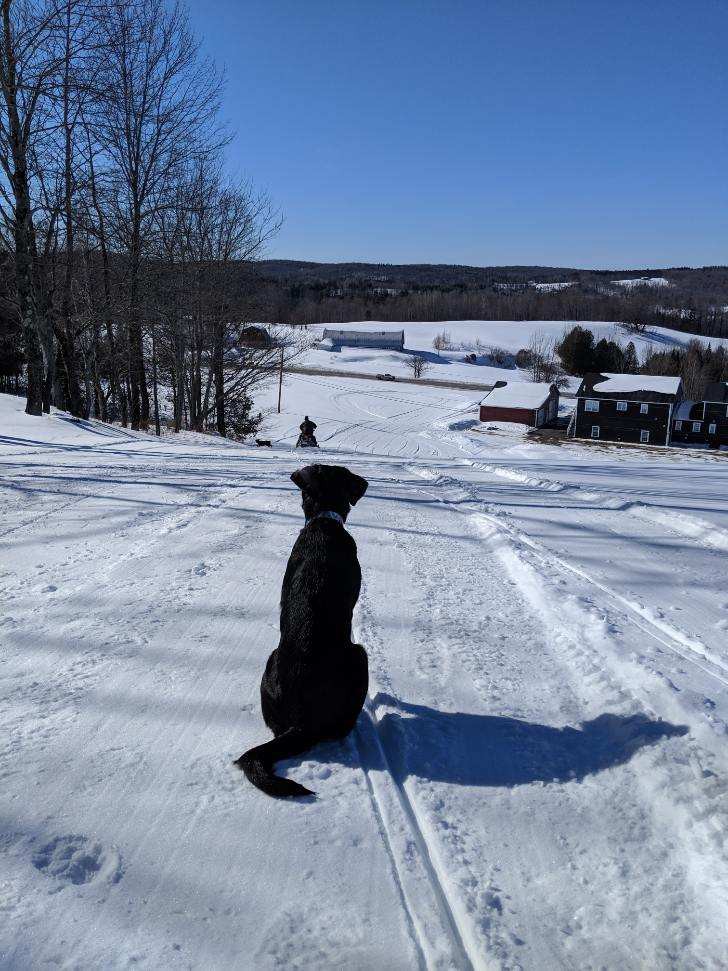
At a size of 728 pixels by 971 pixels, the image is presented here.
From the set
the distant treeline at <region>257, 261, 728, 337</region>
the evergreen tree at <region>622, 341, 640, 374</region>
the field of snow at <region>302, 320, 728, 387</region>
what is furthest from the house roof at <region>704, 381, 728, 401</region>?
the distant treeline at <region>257, 261, 728, 337</region>

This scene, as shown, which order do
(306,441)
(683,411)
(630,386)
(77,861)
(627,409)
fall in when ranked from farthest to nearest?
(683,411) < (630,386) < (627,409) < (306,441) < (77,861)

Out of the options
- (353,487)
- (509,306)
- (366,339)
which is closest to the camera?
(353,487)

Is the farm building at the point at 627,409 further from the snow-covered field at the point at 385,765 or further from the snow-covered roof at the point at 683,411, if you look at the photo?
the snow-covered field at the point at 385,765

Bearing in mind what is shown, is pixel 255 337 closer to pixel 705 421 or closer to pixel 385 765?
pixel 385 765

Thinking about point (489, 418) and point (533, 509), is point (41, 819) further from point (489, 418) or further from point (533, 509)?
point (489, 418)

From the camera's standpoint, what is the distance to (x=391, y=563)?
19.0ft

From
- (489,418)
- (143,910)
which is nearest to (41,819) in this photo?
(143,910)

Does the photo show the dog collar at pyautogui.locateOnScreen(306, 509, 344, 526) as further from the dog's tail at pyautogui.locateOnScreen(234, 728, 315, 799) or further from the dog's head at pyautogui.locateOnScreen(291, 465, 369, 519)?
the dog's tail at pyautogui.locateOnScreen(234, 728, 315, 799)

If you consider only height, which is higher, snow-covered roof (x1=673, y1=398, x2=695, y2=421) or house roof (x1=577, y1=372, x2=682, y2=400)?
house roof (x1=577, y1=372, x2=682, y2=400)

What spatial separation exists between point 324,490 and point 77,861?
5.86 ft

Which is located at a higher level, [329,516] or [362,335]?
[362,335]

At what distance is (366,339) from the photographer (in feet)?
335

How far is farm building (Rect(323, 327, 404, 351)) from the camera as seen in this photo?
99.8 meters

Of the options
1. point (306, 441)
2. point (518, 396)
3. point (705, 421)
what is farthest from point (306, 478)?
point (705, 421)
